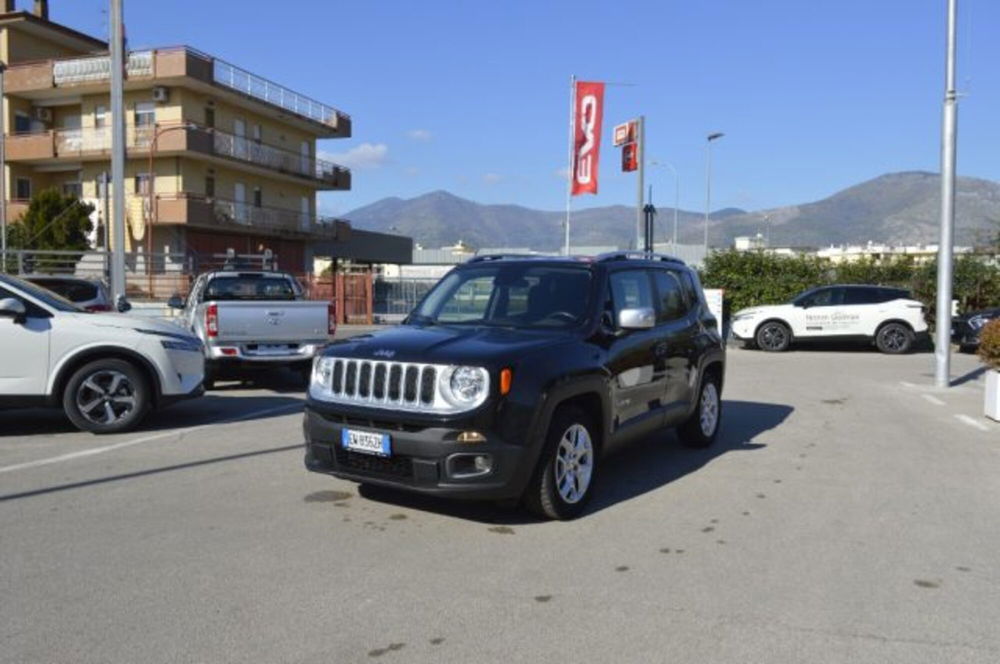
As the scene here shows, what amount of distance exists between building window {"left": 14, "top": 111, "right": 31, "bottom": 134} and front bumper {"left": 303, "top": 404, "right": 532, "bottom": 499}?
44.4m

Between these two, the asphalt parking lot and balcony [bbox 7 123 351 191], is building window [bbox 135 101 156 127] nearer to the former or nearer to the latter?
balcony [bbox 7 123 351 191]

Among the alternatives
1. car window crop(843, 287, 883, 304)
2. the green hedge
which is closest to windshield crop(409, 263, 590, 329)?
car window crop(843, 287, 883, 304)

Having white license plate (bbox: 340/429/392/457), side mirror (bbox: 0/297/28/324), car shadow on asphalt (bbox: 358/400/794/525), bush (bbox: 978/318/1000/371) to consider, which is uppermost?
side mirror (bbox: 0/297/28/324)

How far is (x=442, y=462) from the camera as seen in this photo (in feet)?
17.9

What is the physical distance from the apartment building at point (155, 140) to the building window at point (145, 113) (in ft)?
0.15

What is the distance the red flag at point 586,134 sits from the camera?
26.1 m

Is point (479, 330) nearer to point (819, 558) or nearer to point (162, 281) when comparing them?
point (819, 558)

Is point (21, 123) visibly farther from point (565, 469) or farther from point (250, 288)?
point (565, 469)

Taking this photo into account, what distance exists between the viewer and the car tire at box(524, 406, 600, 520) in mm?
5812

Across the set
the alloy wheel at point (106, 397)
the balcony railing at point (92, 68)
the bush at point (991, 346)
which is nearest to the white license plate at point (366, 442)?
the alloy wheel at point (106, 397)

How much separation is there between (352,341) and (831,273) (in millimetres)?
22874

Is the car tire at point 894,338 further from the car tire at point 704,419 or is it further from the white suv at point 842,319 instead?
the car tire at point 704,419

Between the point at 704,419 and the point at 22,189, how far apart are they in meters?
43.4

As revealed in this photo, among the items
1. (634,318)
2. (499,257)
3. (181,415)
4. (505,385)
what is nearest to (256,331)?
(181,415)
